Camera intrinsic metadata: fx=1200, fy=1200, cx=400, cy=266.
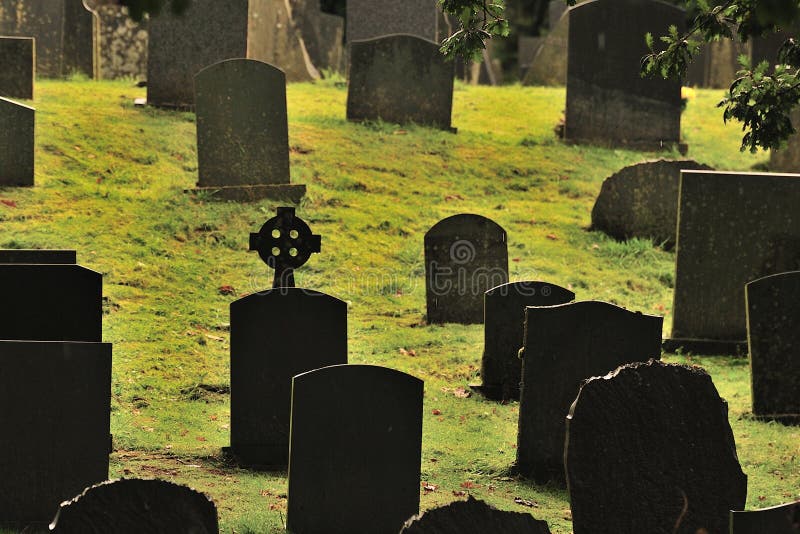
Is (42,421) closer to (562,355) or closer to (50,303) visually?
(50,303)

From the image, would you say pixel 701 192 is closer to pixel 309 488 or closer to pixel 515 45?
pixel 309 488

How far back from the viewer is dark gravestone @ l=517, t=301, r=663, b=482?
277 inches

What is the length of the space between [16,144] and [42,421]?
6835 millimetres

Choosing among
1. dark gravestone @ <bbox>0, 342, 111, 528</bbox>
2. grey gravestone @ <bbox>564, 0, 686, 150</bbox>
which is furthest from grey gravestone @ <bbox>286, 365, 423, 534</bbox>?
grey gravestone @ <bbox>564, 0, 686, 150</bbox>

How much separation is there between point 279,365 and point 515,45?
101ft

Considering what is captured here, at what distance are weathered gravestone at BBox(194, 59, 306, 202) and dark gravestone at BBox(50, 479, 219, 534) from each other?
339 inches

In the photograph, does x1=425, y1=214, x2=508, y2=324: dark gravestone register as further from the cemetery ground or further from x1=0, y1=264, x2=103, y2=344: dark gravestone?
x1=0, y1=264, x2=103, y2=344: dark gravestone

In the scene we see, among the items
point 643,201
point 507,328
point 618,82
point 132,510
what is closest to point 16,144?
point 507,328

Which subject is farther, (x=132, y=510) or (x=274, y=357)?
(x=274, y=357)

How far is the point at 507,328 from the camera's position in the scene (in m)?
8.87

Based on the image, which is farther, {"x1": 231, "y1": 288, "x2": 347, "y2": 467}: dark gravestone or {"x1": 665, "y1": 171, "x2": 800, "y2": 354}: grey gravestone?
{"x1": 665, "y1": 171, "x2": 800, "y2": 354}: grey gravestone

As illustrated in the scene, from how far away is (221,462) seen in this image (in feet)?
23.4

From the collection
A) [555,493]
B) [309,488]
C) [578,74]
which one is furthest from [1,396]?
[578,74]

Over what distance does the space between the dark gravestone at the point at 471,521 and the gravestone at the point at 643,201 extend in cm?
961
